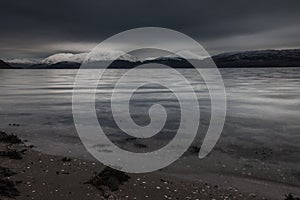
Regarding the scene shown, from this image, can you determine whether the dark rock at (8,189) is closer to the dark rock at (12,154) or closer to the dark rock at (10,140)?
the dark rock at (12,154)

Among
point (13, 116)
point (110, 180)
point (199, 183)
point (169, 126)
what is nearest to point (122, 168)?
point (110, 180)

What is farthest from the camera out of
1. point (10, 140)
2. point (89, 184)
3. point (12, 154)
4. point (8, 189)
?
point (10, 140)

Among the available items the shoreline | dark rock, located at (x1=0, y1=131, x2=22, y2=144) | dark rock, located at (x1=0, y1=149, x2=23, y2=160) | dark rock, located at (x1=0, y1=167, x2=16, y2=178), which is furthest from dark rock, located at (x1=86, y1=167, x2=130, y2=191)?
dark rock, located at (x1=0, y1=131, x2=22, y2=144)

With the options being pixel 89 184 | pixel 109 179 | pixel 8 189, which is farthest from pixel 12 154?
pixel 109 179

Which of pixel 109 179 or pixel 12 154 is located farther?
pixel 12 154

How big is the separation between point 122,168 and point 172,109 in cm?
1510

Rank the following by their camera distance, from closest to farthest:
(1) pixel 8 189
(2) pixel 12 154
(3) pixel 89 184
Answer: (1) pixel 8 189, (3) pixel 89 184, (2) pixel 12 154

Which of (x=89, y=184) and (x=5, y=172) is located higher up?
(x=5, y=172)

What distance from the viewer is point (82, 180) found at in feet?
31.7

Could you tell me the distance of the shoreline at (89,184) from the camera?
8.67m

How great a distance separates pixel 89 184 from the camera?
933 cm

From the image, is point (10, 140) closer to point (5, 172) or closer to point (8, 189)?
point (5, 172)

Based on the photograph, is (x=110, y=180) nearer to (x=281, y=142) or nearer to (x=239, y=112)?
(x=281, y=142)

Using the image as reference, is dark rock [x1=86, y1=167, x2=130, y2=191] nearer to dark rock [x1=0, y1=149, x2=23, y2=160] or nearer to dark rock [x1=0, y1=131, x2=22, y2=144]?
dark rock [x1=0, y1=149, x2=23, y2=160]
